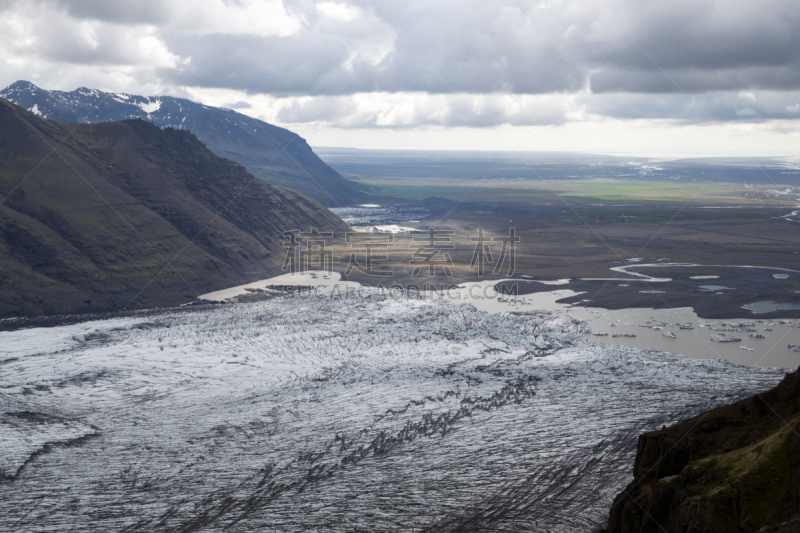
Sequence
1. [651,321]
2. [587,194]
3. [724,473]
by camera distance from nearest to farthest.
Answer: [724,473] → [651,321] → [587,194]

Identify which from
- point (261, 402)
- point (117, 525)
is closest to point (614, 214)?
point (261, 402)

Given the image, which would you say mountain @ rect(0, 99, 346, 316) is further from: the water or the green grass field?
the green grass field

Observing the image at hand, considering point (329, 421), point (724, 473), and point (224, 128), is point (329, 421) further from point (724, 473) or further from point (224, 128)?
point (224, 128)

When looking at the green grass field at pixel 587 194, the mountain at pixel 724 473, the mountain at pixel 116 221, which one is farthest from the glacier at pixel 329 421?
the green grass field at pixel 587 194

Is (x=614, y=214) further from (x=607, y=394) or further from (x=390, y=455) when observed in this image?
(x=390, y=455)

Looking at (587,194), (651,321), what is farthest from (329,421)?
(587,194)
